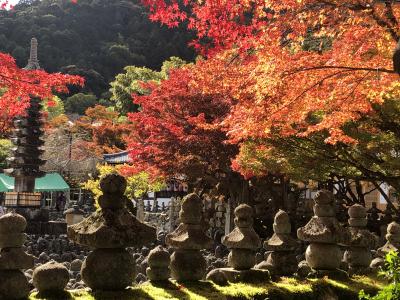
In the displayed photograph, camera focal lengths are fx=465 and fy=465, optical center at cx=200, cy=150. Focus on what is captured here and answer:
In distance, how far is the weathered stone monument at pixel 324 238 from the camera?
7.27 meters

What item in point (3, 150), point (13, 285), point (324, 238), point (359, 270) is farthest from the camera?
point (3, 150)

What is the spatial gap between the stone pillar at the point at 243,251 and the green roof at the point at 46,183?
83.7 feet

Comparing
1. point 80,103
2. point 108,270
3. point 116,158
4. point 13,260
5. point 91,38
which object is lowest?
point 108,270

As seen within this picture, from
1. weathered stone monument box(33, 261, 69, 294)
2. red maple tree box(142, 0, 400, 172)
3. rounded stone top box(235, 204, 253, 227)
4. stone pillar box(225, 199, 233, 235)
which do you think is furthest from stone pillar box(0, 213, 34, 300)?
stone pillar box(225, 199, 233, 235)

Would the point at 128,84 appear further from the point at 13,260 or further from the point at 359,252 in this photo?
the point at 13,260

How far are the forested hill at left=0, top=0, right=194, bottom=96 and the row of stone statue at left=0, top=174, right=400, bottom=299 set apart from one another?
4692 centimetres

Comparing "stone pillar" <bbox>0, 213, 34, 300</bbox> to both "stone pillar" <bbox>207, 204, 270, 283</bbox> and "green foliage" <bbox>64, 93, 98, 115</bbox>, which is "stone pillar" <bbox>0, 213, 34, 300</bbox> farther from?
"green foliage" <bbox>64, 93, 98, 115</bbox>

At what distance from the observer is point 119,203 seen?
5145 mm

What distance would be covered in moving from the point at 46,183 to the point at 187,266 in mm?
27471

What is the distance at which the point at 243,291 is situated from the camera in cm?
597

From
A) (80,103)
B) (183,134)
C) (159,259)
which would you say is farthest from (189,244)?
(80,103)

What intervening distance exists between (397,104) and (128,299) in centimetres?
586

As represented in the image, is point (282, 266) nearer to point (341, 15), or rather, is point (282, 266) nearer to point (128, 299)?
point (128, 299)

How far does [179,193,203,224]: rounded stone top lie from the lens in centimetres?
615
